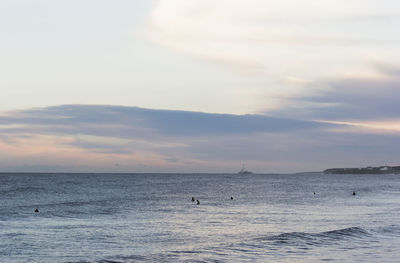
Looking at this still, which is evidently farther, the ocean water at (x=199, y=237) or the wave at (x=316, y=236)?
the wave at (x=316, y=236)

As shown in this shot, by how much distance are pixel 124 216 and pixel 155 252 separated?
27.3 m

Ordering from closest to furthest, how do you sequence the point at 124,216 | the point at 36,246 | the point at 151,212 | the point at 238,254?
the point at 238,254 → the point at 36,246 → the point at 124,216 → the point at 151,212

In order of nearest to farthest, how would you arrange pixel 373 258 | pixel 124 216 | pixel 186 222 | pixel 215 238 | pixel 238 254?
pixel 373 258 < pixel 238 254 < pixel 215 238 < pixel 186 222 < pixel 124 216

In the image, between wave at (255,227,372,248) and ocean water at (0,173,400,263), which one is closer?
ocean water at (0,173,400,263)

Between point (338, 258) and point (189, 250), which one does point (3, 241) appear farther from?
point (338, 258)

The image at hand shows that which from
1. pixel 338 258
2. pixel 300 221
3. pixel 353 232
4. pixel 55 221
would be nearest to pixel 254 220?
pixel 300 221

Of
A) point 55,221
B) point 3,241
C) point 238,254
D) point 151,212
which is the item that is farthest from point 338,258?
point 151,212

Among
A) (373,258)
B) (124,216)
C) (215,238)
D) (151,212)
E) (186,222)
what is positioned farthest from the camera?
(151,212)

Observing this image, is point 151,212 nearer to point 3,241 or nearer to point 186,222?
point 186,222

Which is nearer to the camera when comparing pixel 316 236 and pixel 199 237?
pixel 316 236

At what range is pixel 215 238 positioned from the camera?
42.2 meters

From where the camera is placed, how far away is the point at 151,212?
67.6 metres

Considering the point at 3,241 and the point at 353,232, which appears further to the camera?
the point at 353,232

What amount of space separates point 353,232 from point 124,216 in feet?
93.8
